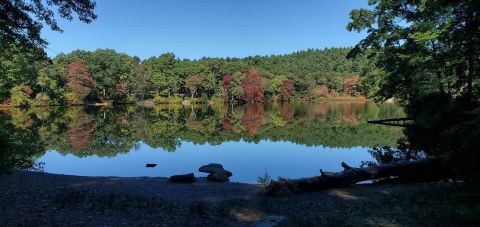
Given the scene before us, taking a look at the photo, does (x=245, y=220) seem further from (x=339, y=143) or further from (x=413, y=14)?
(x=413, y=14)

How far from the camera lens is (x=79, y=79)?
2736 inches

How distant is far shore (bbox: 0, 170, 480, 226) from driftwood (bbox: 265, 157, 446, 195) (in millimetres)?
271

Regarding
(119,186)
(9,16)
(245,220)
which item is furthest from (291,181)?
(9,16)

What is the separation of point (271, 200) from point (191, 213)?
2282 millimetres

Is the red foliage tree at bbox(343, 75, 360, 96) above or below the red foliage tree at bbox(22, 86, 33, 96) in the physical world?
above

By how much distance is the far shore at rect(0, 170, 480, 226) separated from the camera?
24.2 ft

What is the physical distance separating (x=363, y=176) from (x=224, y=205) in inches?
197

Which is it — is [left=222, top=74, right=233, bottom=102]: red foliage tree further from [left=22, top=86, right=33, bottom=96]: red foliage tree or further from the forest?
[left=22, top=86, right=33, bottom=96]: red foliage tree

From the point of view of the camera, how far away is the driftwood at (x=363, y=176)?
1017cm

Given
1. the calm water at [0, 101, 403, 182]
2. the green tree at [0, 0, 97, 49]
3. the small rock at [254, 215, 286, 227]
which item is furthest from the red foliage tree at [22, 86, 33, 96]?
the small rock at [254, 215, 286, 227]

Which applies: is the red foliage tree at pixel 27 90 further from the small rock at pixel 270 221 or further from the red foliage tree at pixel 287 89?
the small rock at pixel 270 221

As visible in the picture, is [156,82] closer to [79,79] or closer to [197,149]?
[79,79]

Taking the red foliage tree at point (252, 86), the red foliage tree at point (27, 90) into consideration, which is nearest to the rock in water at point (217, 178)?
the red foliage tree at point (27, 90)

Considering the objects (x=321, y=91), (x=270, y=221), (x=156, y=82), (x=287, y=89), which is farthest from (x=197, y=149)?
(x=321, y=91)
